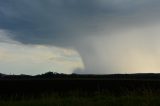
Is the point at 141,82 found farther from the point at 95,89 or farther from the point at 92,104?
the point at 92,104

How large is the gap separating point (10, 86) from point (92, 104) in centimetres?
1015

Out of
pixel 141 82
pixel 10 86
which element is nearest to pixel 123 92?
pixel 141 82

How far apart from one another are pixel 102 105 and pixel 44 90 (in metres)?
8.99

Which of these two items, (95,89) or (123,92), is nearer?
(123,92)

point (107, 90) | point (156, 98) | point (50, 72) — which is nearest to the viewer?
point (156, 98)

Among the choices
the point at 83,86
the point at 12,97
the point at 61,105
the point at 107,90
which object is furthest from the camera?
the point at 83,86

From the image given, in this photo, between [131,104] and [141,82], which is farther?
[141,82]

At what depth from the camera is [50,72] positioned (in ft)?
160

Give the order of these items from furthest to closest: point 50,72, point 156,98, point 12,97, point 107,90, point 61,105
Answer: point 50,72 → point 107,90 → point 12,97 → point 156,98 → point 61,105

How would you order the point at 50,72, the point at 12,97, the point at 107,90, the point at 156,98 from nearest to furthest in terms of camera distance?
the point at 156,98 < the point at 12,97 < the point at 107,90 < the point at 50,72

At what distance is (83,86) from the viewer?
96.5ft

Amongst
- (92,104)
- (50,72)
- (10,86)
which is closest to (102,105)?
(92,104)

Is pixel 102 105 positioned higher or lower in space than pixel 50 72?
lower

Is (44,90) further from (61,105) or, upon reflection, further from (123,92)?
(61,105)
